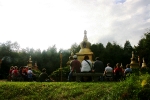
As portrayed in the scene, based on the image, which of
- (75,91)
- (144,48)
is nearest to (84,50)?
(75,91)

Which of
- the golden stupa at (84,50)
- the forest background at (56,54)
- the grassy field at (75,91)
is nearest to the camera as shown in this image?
the grassy field at (75,91)

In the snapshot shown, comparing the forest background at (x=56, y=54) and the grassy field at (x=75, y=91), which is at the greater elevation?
the forest background at (x=56, y=54)

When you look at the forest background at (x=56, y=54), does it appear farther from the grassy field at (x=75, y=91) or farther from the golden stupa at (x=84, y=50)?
the grassy field at (x=75, y=91)

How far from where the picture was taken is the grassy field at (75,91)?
9734 millimetres

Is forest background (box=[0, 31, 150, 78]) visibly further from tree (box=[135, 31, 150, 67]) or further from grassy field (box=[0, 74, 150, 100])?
grassy field (box=[0, 74, 150, 100])

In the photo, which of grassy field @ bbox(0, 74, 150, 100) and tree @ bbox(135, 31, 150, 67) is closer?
grassy field @ bbox(0, 74, 150, 100)

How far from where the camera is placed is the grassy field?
973cm

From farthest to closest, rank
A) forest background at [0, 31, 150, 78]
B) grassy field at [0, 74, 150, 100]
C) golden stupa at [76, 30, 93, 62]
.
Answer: forest background at [0, 31, 150, 78] < golden stupa at [76, 30, 93, 62] < grassy field at [0, 74, 150, 100]

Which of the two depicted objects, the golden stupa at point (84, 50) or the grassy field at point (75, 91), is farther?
the golden stupa at point (84, 50)

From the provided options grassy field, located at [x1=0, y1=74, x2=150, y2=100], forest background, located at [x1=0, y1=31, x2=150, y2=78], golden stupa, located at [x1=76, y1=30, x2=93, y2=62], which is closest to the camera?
grassy field, located at [x1=0, y1=74, x2=150, y2=100]

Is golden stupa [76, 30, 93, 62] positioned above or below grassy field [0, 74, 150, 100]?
above

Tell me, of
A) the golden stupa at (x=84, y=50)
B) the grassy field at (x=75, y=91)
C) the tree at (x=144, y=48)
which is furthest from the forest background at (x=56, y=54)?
the grassy field at (x=75, y=91)

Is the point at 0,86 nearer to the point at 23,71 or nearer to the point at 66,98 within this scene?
the point at 66,98

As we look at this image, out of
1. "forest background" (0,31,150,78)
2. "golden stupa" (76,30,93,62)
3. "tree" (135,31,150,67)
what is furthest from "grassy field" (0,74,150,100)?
"tree" (135,31,150,67)
